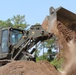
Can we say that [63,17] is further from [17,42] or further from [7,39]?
[7,39]

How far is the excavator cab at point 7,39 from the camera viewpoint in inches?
525

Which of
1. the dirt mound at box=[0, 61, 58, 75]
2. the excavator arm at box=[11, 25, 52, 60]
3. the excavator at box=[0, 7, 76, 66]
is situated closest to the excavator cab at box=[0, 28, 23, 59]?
the excavator at box=[0, 7, 76, 66]

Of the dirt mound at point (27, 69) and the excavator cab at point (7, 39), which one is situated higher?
the excavator cab at point (7, 39)

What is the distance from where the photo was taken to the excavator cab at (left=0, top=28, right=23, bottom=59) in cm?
1333

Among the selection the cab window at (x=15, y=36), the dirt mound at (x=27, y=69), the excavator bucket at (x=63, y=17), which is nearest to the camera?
the excavator bucket at (x=63, y=17)

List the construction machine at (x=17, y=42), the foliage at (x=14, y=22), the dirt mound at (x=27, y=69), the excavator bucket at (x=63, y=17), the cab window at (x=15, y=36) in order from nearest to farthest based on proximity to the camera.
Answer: the excavator bucket at (x=63, y=17), the dirt mound at (x=27, y=69), the construction machine at (x=17, y=42), the cab window at (x=15, y=36), the foliage at (x=14, y=22)

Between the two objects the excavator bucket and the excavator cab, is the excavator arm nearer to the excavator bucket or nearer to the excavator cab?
the excavator cab

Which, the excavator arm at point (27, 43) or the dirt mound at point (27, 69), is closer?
the dirt mound at point (27, 69)

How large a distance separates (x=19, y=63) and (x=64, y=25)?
2.62 metres

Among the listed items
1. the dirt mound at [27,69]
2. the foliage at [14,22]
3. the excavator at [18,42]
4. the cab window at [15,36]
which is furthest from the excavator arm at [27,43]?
the foliage at [14,22]

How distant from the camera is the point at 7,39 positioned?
13.4 m

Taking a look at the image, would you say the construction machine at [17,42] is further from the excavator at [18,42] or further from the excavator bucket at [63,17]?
the excavator bucket at [63,17]

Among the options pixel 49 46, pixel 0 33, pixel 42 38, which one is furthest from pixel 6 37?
pixel 49 46

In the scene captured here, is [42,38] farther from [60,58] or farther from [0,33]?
[60,58]
